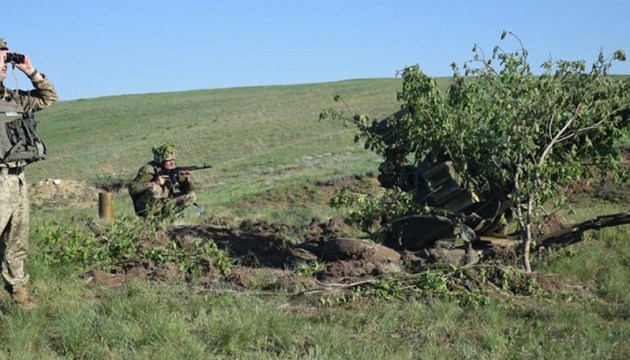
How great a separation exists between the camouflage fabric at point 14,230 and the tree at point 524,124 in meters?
4.24

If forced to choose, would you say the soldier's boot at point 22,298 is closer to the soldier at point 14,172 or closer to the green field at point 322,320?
the soldier at point 14,172

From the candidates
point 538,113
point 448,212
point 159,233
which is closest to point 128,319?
point 159,233

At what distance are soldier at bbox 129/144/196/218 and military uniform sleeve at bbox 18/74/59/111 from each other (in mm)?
4329

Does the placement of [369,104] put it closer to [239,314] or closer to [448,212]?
[448,212]

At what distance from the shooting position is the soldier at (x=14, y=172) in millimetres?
6820

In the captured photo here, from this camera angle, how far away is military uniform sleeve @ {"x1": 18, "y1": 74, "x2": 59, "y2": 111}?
733 centimetres

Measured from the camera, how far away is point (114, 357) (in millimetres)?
5902

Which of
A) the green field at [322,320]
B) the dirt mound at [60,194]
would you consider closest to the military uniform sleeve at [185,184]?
the green field at [322,320]

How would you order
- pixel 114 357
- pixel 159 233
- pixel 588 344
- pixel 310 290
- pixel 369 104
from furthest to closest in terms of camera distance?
pixel 369 104 < pixel 159 233 < pixel 310 290 < pixel 588 344 < pixel 114 357

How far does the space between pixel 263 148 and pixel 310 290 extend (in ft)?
97.0

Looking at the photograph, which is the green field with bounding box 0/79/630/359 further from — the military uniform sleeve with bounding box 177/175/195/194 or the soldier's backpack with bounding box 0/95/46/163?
the military uniform sleeve with bounding box 177/175/195/194

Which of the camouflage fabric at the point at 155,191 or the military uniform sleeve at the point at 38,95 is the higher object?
the military uniform sleeve at the point at 38,95

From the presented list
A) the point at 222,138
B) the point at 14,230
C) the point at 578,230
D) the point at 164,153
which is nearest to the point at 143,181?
the point at 164,153

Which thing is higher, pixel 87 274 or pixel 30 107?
pixel 30 107
